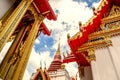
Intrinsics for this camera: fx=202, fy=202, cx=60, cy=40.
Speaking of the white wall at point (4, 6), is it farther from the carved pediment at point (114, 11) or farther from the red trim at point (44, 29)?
the carved pediment at point (114, 11)

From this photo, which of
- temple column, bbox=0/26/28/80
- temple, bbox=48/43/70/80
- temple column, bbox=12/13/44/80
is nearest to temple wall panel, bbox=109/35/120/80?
temple column, bbox=12/13/44/80

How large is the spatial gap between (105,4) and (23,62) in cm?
299

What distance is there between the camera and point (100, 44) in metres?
5.24

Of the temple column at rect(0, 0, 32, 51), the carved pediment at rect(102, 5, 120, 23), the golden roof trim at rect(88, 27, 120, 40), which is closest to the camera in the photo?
the temple column at rect(0, 0, 32, 51)

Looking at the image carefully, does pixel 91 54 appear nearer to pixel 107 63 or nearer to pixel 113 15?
pixel 107 63

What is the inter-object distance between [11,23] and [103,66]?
7.84ft

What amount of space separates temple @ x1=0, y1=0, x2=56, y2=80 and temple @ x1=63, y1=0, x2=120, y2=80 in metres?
1.29

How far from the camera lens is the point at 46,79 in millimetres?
8281

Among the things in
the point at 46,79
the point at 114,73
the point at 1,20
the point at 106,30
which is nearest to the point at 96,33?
the point at 106,30

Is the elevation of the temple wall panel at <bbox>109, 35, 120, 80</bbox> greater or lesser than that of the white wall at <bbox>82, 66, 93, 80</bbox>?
greater

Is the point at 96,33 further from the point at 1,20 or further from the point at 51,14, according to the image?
the point at 1,20

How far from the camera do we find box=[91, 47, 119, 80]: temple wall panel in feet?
14.6

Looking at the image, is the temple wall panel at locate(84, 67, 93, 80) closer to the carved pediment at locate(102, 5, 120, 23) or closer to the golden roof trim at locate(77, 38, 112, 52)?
the golden roof trim at locate(77, 38, 112, 52)

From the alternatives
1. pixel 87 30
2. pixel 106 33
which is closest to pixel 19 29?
pixel 87 30
